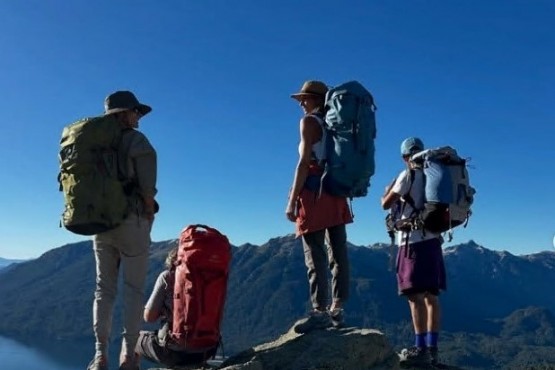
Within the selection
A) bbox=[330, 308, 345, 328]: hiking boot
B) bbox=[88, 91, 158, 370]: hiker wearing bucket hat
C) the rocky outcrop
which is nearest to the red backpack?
the rocky outcrop

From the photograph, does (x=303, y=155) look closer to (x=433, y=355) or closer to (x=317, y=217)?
(x=317, y=217)

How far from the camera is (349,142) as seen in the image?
6.69m

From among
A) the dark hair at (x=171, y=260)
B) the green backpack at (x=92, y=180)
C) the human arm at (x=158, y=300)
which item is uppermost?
the green backpack at (x=92, y=180)

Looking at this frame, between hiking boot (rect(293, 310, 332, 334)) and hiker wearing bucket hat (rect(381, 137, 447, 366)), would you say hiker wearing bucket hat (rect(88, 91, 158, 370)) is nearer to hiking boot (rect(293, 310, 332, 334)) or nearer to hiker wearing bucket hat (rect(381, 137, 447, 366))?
hiking boot (rect(293, 310, 332, 334))

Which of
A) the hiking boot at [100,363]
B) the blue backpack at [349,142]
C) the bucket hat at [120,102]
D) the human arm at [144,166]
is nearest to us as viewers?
the human arm at [144,166]

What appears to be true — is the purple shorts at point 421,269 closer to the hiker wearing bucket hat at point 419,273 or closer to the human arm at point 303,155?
the hiker wearing bucket hat at point 419,273

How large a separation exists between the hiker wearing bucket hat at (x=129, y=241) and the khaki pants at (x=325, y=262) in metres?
1.99

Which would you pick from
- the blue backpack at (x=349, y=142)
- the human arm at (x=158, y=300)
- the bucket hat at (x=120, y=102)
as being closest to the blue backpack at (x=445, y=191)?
the blue backpack at (x=349, y=142)

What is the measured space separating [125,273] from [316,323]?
2556 millimetres

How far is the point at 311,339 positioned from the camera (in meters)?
7.02

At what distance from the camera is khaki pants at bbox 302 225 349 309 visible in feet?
22.6

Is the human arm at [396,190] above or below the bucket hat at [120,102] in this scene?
below

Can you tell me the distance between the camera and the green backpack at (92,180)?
5.88 metres

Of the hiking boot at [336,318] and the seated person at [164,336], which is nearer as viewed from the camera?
the seated person at [164,336]
